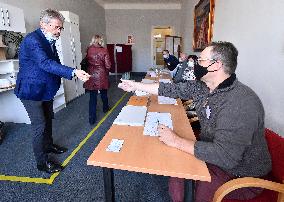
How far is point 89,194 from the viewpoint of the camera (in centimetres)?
192

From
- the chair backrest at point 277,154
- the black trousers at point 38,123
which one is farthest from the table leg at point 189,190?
the black trousers at point 38,123

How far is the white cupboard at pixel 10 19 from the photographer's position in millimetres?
3148

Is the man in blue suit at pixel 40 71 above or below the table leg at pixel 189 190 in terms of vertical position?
above

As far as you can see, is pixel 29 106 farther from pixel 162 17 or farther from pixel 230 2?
pixel 162 17

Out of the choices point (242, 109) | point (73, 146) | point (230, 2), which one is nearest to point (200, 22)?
point (230, 2)

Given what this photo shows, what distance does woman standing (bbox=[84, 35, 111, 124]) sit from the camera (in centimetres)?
351

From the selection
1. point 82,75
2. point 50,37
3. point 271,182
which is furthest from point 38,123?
point 271,182

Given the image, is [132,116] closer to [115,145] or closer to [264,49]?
[115,145]

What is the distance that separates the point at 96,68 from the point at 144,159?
2.75 m

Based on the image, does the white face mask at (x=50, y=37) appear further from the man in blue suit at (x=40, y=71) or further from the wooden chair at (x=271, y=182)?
the wooden chair at (x=271, y=182)

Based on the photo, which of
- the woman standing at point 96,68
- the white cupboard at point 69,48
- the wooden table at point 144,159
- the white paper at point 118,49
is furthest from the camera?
the white paper at point 118,49

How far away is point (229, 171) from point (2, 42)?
3.68 meters

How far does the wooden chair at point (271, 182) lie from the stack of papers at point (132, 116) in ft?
2.39

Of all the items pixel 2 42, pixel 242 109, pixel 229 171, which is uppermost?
pixel 2 42
